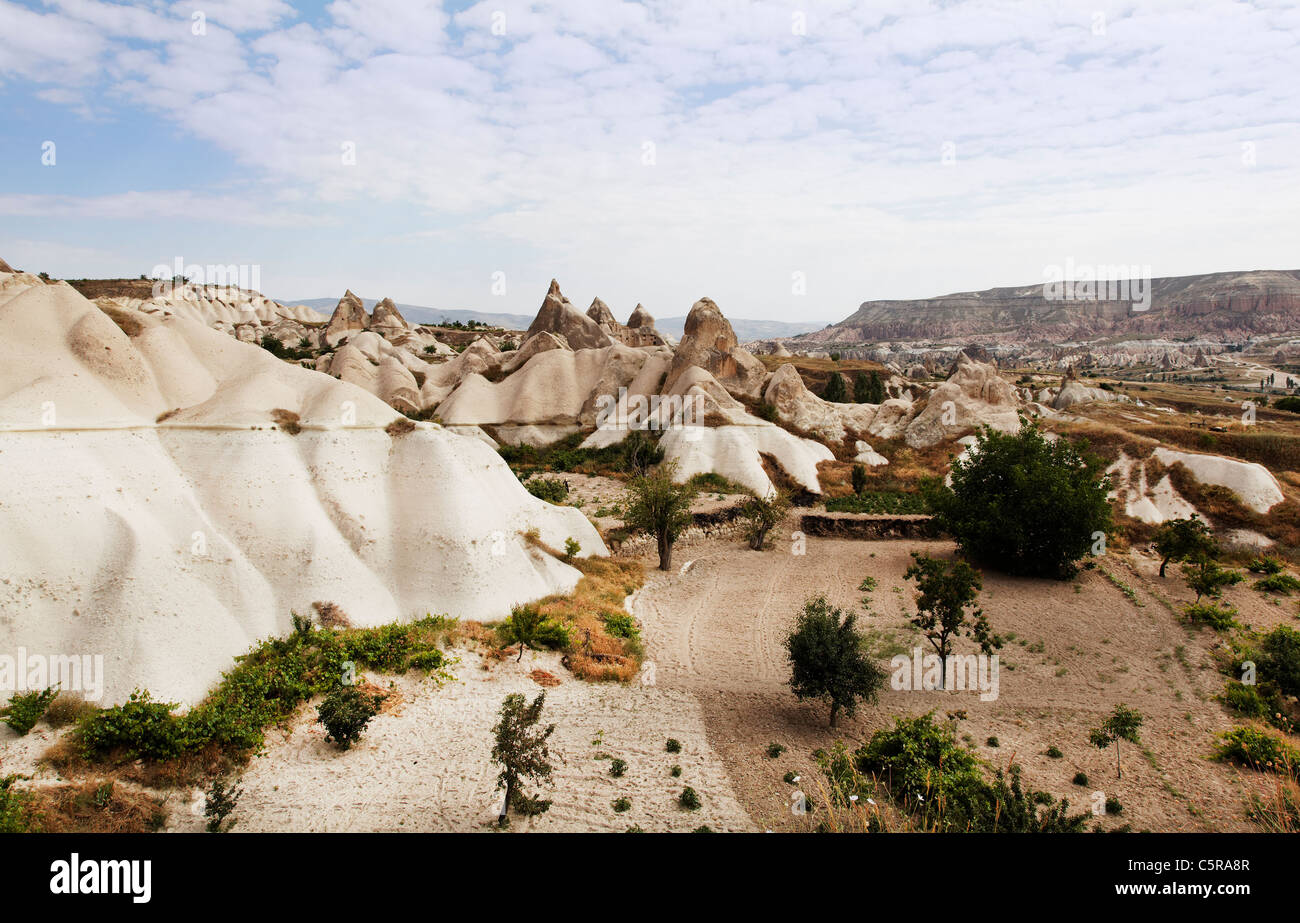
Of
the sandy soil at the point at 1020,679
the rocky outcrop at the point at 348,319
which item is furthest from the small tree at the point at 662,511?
the rocky outcrop at the point at 348,319

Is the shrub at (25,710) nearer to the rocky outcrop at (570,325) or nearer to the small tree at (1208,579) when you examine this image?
the small tree at (1208,579)

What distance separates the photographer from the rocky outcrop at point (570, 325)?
230 feet

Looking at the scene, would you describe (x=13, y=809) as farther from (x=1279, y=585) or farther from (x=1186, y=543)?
(x=1279, y=585)

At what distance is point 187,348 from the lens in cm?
2105

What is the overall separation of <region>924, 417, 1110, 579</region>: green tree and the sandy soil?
1205 millimetres

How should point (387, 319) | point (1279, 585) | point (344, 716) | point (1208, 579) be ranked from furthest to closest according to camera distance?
point (387, 319) → point (1279, 585) → point (1208, 579) → point (344, 716)

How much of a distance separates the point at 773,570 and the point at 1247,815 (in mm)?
15623

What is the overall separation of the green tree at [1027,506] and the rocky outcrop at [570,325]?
159 ft

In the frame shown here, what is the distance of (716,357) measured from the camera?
51250 millimetres

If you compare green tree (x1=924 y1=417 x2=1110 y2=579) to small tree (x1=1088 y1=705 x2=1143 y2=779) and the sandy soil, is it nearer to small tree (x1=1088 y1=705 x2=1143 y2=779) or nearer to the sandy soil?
the sandy soil

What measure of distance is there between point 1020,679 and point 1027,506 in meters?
8.78

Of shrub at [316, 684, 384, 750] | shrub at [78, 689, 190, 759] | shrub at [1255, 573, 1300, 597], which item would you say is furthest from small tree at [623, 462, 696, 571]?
shrub at [1255, 573, 1300, 597]

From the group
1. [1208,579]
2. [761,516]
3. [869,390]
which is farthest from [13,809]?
[869,390]

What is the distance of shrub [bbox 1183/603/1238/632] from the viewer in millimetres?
19281
